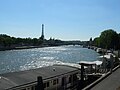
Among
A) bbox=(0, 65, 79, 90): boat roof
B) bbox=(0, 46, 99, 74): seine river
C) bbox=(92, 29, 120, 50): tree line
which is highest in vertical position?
bbox=(92, 29, 120, 50): tree line

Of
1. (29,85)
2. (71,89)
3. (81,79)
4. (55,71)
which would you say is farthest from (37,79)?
(81,79)

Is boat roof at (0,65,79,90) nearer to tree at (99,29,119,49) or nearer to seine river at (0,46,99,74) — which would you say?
seine river at (0,46,99,74)

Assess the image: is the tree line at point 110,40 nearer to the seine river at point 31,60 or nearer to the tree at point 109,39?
the tree at point 109,39

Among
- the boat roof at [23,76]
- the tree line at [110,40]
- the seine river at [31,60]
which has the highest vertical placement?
the tree line at [110,40]

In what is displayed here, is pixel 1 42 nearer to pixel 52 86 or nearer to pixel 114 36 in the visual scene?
pixel 114 36

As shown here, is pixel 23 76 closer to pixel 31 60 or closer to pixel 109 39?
pixel 31 60

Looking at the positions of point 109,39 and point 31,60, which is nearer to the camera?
point 31,60

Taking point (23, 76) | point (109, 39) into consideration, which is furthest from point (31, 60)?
point (23, 76)

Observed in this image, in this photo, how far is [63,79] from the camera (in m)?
32.1

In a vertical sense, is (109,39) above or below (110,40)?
above

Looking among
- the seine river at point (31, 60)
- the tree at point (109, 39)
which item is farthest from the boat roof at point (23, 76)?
the tree at point (109, 39)

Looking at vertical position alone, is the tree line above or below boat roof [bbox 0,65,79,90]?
above

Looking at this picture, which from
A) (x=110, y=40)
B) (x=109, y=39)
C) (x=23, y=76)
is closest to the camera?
(x=23, y=76)

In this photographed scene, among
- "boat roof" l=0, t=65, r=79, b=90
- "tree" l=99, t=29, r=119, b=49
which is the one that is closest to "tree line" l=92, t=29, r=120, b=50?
"tree" l=99, t=29, r=119, b=49
